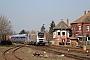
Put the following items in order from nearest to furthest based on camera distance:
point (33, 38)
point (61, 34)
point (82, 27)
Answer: point (33, 38) → point (82, 27) → point (61, 34)

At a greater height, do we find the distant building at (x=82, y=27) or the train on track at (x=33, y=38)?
the distant building at (x=82, y=27)

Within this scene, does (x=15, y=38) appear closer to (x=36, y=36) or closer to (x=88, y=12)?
(x=36, y=36)

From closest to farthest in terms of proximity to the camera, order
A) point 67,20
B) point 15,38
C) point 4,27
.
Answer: point 4,27, point 15,38, point 67,20

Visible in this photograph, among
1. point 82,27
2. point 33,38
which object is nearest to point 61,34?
point 82,27

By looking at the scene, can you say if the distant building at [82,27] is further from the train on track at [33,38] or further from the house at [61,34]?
the train on track at [33,38]

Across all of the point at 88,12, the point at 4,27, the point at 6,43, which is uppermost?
the point at 88,12

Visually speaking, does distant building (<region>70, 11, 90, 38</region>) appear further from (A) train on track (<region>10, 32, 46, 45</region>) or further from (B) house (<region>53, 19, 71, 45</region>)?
(A) train on track (<region>10, 32, 46, 45</region>)

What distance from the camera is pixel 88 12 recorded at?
82.7 meters

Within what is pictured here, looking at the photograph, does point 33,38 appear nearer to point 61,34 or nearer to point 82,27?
point 61,34

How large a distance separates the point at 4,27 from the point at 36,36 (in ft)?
38.3

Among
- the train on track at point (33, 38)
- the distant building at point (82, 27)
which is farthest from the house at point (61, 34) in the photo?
the train on track at point (33, 38)

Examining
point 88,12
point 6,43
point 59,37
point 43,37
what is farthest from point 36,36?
point 88,12

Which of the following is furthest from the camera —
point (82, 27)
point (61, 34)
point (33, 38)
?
point (61, 34)

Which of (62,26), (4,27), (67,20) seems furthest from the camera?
(67,20)
